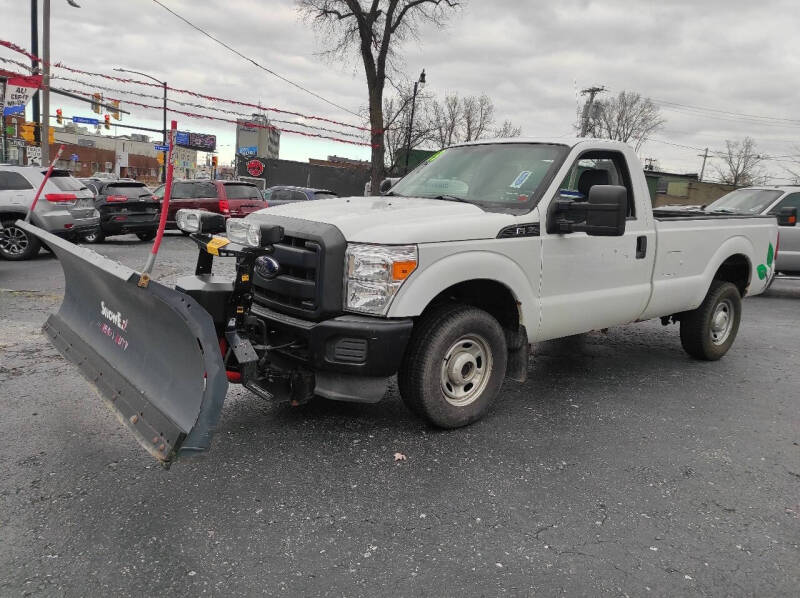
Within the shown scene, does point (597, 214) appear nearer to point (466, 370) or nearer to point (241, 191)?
point (466, 370)

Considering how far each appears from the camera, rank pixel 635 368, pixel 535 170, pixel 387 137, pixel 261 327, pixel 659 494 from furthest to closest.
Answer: pixel 387 137 < pixel 635 368 < pixel 535 170 < pixel 261 327 < pixel 659 494

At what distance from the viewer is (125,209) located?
1498 centimetres

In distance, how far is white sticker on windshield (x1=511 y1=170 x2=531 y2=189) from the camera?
4.47 m

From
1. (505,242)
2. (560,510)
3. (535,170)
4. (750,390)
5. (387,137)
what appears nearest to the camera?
(560,510)

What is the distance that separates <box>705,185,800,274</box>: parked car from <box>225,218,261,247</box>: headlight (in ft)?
30.8

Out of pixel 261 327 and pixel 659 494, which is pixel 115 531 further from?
pixel 659 494

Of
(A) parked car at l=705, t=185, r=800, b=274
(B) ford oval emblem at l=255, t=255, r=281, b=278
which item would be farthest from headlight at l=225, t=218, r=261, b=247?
(A) parked car at l=705, t=185, r=800, b=274

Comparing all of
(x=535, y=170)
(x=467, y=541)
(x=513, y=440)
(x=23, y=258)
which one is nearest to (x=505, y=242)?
(x=535, y=170)

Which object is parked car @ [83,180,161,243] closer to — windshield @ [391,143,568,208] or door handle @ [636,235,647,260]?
windshield @ [391,143,568,208]

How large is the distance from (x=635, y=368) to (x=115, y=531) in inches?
188

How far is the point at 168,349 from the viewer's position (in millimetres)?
3244

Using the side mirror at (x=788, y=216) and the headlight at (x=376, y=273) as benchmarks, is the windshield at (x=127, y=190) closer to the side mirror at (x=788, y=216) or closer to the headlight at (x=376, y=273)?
the headlight at (x=376, y=273)

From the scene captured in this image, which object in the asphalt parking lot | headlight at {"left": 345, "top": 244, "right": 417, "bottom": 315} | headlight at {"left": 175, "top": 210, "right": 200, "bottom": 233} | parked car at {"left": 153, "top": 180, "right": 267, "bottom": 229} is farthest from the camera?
parked car at {"left": 153, "top": 180, "right": 267, "bottom": 229}

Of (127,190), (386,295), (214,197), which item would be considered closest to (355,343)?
(386,295)
